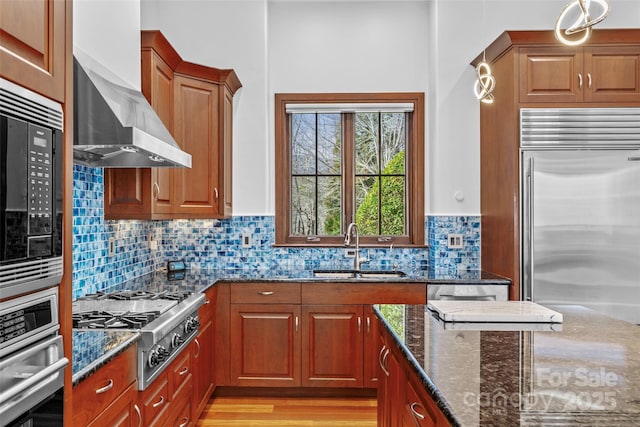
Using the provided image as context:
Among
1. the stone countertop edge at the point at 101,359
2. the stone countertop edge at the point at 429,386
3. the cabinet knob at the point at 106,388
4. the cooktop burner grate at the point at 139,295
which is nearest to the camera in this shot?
the stone countertop edge at the point at 429,386

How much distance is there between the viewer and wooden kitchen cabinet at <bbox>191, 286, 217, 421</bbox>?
2839mm

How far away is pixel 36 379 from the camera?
3.38ft

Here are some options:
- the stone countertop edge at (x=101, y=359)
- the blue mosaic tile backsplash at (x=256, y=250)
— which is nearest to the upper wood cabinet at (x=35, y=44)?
the stone countertop edge at (x=101, y=359)

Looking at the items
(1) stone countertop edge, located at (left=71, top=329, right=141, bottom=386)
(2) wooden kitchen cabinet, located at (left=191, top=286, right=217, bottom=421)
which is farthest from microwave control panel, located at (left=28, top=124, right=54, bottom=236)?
(2) wooden kitchen cabinet, located at (left=191, top=286, right=217, bottom=421)

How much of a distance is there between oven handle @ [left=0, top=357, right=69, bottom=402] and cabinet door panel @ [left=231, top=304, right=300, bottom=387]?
233 cm

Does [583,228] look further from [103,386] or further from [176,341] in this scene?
[103,386]

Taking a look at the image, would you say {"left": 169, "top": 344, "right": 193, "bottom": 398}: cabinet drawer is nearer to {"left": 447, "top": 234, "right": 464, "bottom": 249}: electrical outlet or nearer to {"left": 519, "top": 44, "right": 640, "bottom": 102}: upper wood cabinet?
{"left": 447, "top": 234, "right": 464, "bottom": 249}: electrical outlet

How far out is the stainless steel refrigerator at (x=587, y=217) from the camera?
321 cm

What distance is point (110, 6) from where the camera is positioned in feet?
8.02

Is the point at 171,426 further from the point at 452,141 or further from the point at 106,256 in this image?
the point at 452,141

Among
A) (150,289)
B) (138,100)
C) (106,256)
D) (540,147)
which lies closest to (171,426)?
(150,289)

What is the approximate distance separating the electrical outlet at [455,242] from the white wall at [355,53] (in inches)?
7.9

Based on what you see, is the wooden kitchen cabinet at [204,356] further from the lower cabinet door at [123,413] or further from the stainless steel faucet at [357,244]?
the stainless steel faucet at [357,244]

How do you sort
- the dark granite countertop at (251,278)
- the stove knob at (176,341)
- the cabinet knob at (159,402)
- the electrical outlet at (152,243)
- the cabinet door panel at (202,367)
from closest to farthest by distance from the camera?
1. the cabinet knob at (159,402)
2. the stove knob at (176,341)
3. the cabinet door panel at (202,367)
4. the dark granite countertop at (251,278)
5. the electrical outlet at (152,243)
